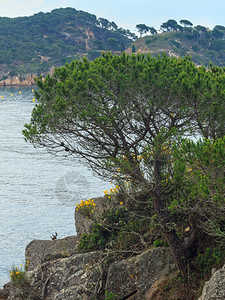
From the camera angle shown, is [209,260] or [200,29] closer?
[209,260]

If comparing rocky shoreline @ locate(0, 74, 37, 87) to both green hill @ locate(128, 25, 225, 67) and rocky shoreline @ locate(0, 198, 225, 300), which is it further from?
rocky shoreline @ locate(0, 198, 225, 300)

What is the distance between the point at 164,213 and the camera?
1430cm

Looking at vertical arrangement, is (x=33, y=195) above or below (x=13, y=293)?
below

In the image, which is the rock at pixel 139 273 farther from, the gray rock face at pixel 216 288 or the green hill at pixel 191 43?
the green hill at pixel 191 43

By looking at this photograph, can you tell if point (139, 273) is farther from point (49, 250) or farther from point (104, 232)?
point (49, 250)

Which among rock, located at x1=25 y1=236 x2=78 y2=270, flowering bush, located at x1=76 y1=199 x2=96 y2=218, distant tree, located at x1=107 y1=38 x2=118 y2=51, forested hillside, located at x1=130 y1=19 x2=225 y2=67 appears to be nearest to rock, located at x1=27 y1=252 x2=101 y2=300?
rock, located at x1=25 y1=236 x2=78 y2=270

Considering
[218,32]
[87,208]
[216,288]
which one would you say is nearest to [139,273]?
[216,288]

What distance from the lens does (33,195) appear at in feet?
125

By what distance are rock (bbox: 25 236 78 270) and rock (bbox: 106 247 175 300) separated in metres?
3.17

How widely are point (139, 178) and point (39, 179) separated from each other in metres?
30.0

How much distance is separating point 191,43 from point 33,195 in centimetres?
14670

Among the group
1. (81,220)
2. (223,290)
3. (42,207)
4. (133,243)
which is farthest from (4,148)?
(223,290)

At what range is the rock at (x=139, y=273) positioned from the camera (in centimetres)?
1418

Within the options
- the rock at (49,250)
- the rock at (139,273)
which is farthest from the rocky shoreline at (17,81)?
the rock at (139,273)
